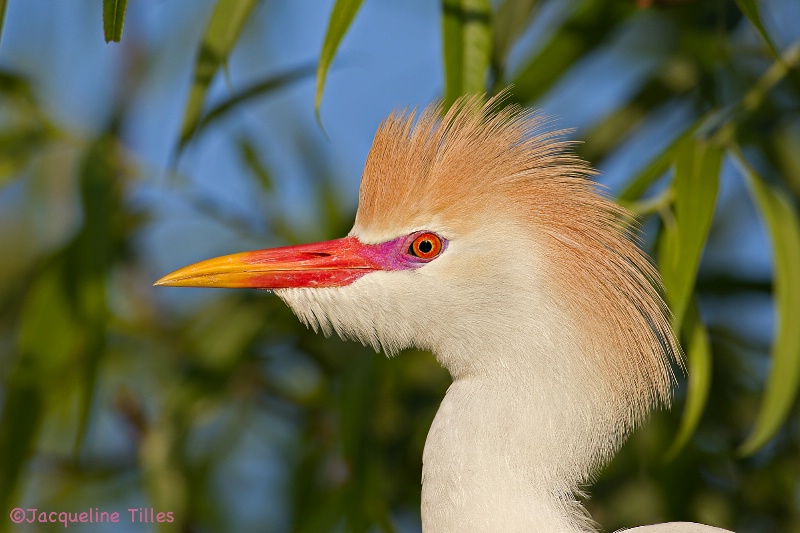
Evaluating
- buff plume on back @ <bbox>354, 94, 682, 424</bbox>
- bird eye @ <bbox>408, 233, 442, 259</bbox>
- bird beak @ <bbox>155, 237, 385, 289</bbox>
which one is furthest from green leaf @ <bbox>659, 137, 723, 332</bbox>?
bird beak @ <bbox>155, 237, 385, 289</bbox>

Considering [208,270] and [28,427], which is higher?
[208,270]

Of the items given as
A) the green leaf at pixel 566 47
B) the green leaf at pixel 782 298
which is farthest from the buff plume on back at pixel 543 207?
the green leaf at pixel 566 47

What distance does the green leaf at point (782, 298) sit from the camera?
1906 mm

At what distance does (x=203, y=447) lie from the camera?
10.7 ft

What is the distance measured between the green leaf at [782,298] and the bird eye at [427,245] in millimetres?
708

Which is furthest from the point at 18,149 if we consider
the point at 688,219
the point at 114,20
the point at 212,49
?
the point at 688,219

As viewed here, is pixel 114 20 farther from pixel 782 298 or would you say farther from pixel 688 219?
pixel 782 298

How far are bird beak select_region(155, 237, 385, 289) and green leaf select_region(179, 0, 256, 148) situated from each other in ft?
0.85

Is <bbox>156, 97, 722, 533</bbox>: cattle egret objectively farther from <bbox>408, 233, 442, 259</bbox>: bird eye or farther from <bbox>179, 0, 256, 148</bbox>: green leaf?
<bbox>179, 0, 256, 148</bbox>: green leaf

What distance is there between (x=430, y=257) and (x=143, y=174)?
111 centimetres

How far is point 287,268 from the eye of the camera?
6.07 ft

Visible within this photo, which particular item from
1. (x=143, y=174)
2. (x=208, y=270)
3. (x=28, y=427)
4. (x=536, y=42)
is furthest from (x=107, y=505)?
(x=536, y=42)

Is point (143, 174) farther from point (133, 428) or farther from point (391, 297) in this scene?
point (391, 297)

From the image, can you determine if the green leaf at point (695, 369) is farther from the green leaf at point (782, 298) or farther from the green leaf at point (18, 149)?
the green leaf at point (18, 149)
